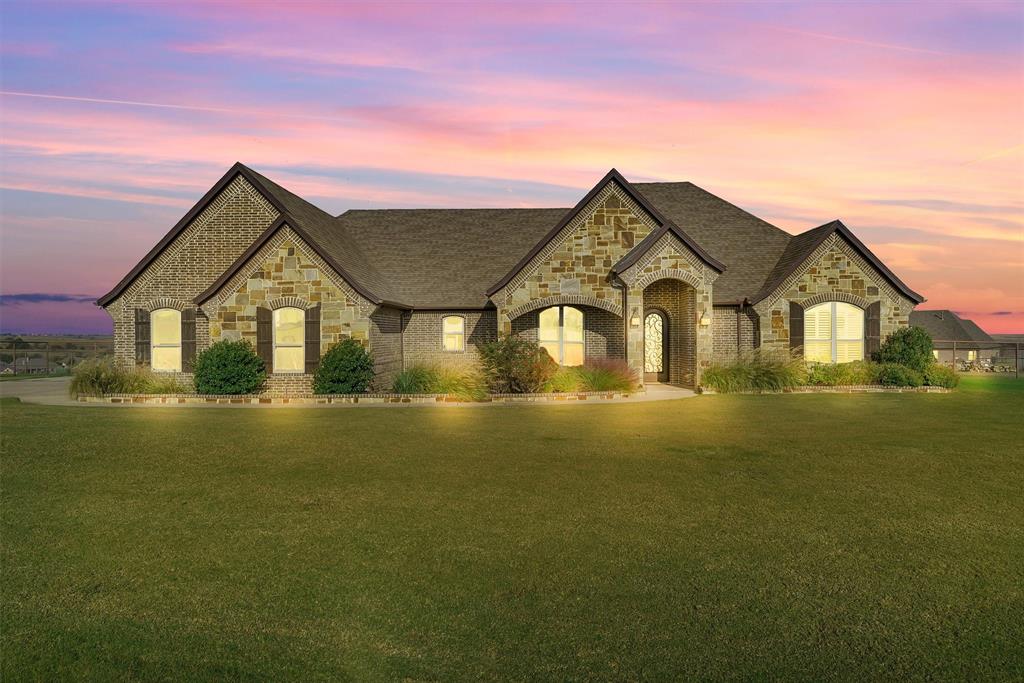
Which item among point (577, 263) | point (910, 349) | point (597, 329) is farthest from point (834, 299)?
point (577, 263)

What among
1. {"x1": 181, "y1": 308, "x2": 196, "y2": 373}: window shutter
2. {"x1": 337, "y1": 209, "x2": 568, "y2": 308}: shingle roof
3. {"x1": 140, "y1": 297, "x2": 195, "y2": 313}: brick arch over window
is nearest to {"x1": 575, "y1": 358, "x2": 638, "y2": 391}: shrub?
{"x1": 337, "y1": 209, "x2": 568, "y2": 308}: shingle roof

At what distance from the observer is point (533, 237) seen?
31875 mm

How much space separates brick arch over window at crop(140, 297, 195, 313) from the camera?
2630 cm

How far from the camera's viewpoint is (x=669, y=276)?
25.3 meters

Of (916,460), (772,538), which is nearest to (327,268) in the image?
(916,460)

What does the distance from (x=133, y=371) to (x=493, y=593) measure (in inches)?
886

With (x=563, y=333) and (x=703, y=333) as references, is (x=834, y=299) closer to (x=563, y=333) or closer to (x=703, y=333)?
(x=703, y=333)

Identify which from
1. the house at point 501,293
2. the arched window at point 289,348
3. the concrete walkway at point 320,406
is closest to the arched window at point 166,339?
the house at point 501,293

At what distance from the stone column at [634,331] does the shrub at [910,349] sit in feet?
29.4

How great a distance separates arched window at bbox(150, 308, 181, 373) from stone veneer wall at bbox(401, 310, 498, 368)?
7.65 meters

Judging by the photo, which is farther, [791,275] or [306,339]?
[791,275]

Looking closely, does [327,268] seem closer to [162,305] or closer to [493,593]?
[162,305]

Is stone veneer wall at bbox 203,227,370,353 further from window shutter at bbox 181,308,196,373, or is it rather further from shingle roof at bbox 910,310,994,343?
shingle roof at bbox 910,310,994,343

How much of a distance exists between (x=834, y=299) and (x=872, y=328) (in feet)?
5.66
